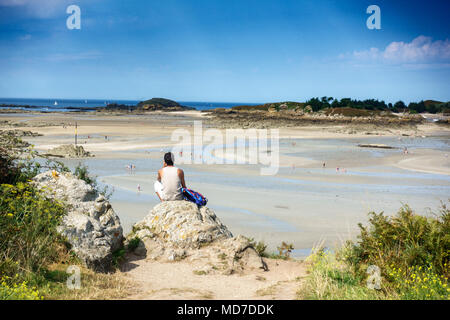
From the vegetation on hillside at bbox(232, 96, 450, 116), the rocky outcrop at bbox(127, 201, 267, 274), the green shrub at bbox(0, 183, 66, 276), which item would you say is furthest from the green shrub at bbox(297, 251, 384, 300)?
the vegetation on hillside at bbox(232, 96, 450, 116)

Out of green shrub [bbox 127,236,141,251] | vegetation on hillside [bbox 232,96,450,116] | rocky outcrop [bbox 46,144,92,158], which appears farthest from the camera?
vegetation on hillside [bbox 232,96,450,116]

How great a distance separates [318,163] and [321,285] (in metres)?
21.8

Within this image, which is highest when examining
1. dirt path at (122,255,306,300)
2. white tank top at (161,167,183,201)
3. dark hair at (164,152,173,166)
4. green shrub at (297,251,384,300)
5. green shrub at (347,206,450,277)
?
dark hair at (164,152,173,166)

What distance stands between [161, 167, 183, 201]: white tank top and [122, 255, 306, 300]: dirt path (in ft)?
5.27

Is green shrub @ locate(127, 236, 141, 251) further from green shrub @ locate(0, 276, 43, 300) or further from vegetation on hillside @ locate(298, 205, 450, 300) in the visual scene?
vegetation on hillside @ locate(298, 205, 450, 300)

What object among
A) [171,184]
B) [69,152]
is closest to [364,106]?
[69,152]

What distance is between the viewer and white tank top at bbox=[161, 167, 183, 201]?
8822 millimetres

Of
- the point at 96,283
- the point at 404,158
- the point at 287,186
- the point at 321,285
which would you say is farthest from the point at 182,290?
the point at 404,158

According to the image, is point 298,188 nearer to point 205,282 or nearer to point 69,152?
point 205,282

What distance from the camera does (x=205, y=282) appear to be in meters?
6.98

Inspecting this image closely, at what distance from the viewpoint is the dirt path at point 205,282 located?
6.08 m

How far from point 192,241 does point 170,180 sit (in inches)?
56.4
